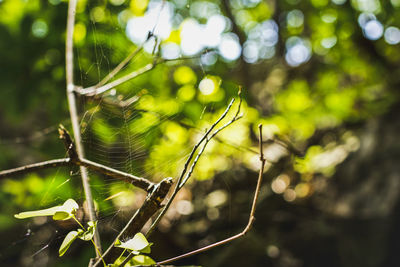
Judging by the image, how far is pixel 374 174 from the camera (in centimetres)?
284

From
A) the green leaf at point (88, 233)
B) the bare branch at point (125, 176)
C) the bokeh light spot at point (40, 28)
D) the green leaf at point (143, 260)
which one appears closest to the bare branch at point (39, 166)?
the bare branch at point (125, 176)

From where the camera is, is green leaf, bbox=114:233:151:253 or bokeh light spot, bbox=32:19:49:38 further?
bokeh light spot, bbox=32:19:49:38

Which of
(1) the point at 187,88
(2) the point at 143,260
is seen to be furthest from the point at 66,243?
(1) the point at 187,88

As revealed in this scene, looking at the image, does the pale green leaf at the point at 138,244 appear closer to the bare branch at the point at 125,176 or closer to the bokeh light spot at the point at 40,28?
the bare branch at the point at 125,176

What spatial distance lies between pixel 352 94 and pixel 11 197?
3304mm

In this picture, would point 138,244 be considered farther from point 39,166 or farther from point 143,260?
point 39,166

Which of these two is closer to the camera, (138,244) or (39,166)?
(138,244)

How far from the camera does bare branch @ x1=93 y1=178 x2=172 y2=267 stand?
62cm

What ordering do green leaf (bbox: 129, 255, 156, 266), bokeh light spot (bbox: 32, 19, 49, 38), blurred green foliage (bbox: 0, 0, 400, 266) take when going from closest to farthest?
green leaf (bbox: 129, 255, 156, 266), blurred green foliage (bbox: 0, 0, 400, 266), bokeh light spot (bbox: 32, 19, 49, 38)

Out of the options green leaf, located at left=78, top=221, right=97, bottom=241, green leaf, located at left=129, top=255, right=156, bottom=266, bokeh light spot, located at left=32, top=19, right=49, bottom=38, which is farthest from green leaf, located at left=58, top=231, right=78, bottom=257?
bokeh light spot, located at left=32, top=19, right=49, bottom=38

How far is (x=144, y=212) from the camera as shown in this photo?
63 centimetres

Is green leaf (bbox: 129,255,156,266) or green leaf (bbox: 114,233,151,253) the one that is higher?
green leaf (bbox: 114,233,151,253)

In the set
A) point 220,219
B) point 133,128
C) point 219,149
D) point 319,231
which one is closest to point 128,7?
point 133,128

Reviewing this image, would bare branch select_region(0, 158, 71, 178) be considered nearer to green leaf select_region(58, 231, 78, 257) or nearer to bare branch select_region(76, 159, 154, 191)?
bare branch select_region(76, 159, 154, 191)
